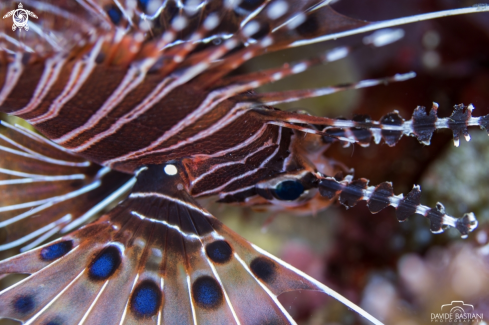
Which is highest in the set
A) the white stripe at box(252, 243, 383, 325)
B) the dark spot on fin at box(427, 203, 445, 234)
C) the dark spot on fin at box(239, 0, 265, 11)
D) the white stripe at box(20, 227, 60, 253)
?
the dark spot on fin at box(239, 0, 265, 11)

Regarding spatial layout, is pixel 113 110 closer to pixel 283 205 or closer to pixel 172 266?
pixel 172 266

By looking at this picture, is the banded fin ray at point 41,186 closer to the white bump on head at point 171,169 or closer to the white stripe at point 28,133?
the white stripe at point 28,133

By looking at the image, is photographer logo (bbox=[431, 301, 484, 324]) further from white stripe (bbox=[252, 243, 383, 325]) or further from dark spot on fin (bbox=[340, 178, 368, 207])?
dark spot on fin (bbox=[340, 178, 368, 207])

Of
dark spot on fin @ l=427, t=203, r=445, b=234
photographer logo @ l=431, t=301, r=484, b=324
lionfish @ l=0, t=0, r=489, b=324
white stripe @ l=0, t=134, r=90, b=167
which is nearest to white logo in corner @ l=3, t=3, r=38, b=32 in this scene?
lionfish @ l=0, t=0, r=489, b=324

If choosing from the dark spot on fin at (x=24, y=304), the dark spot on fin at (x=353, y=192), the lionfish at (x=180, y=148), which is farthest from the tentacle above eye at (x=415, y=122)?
the dark spot on fin at (x=24, y=304)

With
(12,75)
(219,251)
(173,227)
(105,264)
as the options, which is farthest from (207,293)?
(12,75)

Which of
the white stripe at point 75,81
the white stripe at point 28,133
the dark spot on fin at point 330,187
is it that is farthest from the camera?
the white stripe at point 28,133

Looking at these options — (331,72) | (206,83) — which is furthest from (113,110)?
(331,72)
